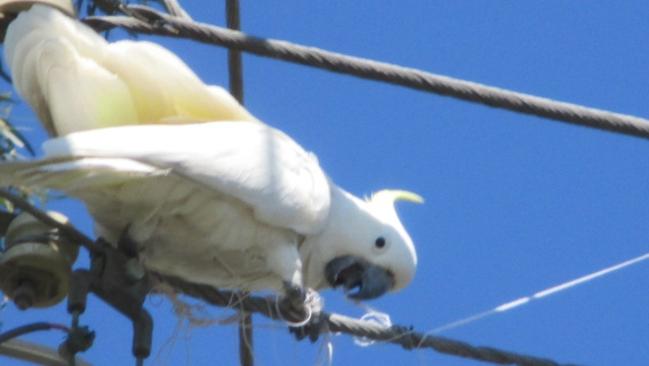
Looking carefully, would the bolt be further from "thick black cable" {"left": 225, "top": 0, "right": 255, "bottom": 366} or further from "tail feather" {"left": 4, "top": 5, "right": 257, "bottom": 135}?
Answer: "thick black cable" {"left": 225, "top": 0, "right": 255, "bottom": 366}

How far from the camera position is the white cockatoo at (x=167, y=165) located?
146 inches

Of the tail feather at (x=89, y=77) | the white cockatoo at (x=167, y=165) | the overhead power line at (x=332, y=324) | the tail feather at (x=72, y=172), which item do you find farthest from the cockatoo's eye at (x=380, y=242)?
the tail feather at (x=72, y=172)

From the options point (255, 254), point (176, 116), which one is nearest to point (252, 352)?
point (255, 254)

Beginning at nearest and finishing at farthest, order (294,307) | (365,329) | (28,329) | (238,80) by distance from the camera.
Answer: (28,329)
(365,329)
(294,307)
(238,80)

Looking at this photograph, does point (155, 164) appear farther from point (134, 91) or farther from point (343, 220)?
point (343, 220)

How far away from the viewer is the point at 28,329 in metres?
3.52

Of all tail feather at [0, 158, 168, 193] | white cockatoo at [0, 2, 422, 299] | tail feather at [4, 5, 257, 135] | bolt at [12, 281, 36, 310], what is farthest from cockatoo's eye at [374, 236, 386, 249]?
bolt at [12, 281, 36, 310]

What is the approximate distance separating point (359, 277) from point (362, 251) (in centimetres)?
6

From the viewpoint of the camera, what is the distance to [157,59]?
12.8ft

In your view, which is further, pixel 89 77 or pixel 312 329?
pixel 312 329

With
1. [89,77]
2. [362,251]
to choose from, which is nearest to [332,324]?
[362,251]

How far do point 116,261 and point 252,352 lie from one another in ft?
1.56

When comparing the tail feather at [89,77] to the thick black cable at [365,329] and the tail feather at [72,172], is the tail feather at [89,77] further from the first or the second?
the thick black cable at [365,329]

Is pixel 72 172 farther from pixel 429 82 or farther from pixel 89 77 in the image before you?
pixel 429 82
